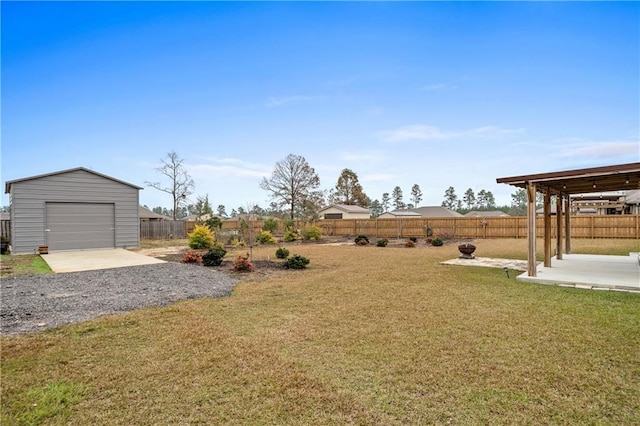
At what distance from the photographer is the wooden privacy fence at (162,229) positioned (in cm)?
2234

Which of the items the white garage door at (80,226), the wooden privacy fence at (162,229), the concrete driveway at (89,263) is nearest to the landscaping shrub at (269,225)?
the wooden privacy fence at (162,229)

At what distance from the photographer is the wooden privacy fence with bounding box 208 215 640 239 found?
1784 centimetres

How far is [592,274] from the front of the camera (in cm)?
771

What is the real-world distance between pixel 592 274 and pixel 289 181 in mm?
29353

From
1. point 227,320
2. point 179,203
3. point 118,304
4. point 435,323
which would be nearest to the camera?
point 435,323

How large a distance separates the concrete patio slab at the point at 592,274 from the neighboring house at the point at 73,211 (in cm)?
1557

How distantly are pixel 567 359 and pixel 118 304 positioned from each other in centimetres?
628

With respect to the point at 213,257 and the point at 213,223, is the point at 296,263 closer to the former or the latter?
the point at 213,257

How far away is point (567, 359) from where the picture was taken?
327 cm

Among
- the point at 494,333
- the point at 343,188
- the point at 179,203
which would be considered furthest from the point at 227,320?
the point at 343,188

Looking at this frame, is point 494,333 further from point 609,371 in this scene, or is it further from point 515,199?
point 515,199

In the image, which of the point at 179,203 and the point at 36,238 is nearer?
the point at 36,238

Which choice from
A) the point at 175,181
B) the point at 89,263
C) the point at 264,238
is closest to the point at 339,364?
the point at 89,263

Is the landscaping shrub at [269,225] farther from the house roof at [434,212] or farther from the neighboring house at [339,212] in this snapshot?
the house roof at [434,212]
